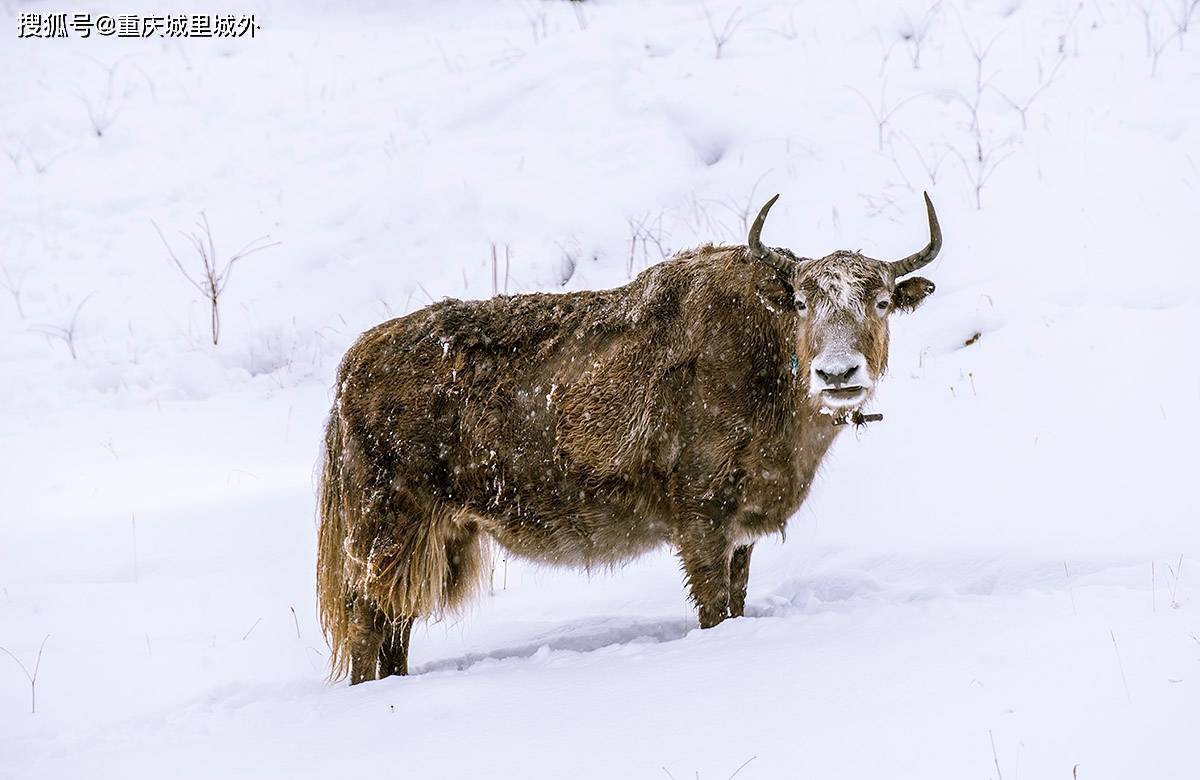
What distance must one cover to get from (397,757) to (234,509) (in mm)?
3999

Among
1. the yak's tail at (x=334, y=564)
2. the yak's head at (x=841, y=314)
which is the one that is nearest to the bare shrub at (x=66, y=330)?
the yak's tail at (x=334, y=564)

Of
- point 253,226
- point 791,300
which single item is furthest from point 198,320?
point 791,300

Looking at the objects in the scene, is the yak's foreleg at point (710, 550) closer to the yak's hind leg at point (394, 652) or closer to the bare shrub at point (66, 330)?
the yak's hind leg at point (394, 652)

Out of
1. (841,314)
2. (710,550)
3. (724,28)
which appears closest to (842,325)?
(841,314)

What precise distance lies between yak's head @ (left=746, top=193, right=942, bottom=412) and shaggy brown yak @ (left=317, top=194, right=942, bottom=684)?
11 millimetres

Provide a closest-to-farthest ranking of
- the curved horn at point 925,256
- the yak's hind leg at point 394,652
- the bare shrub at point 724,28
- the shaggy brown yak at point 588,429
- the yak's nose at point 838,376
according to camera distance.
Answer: the yak's nose at point 838,376
the curved horn at point 925,256
the shaggy brown yak at point 588,429
the yak's hind leg at point 394,652
the bare shrub at point 724,28

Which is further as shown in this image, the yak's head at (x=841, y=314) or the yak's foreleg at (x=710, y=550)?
the yak's foreleg at (x=710, y=550)

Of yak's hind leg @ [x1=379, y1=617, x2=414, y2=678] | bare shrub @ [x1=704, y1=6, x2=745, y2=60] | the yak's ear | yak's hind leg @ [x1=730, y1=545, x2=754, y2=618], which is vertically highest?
bare shrub @ [x1=704, y1=6, x2=745, y2=60]

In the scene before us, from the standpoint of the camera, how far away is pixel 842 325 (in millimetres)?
4531

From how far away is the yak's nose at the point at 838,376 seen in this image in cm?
429

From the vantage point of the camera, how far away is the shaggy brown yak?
15.8 feet

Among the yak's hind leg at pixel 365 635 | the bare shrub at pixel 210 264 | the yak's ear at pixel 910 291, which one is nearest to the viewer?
the yak's ear at pixel 910 291

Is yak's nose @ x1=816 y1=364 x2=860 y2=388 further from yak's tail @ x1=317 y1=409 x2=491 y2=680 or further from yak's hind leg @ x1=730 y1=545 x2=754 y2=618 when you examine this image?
yak's tail @ x1=317 y1=409 x2=491 y2=680

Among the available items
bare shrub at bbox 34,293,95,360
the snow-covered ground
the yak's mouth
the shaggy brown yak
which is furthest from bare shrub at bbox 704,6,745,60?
the yak's mouth
